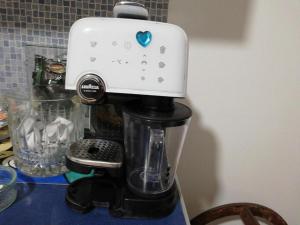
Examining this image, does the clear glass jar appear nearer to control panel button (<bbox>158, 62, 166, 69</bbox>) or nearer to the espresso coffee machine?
the espresso coffee machine

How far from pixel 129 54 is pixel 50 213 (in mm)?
338

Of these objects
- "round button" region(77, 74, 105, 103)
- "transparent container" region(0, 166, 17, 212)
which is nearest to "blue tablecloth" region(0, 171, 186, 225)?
"transparent container" region(0, 166, 17, 212)

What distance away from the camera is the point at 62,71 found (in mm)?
760

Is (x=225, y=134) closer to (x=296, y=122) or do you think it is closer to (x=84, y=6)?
(x=296, y=122)

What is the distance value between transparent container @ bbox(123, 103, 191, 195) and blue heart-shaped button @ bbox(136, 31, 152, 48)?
128 millimetres

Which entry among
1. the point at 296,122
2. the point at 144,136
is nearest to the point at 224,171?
the point at 296,122

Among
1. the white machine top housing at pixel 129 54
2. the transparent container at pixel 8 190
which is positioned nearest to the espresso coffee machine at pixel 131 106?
the white machine top housing at pixel 129 54

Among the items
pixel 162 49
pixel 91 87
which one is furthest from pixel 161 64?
pixel 91 87

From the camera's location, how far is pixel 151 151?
0.60 m

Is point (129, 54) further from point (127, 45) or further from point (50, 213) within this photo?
point (50, 213)

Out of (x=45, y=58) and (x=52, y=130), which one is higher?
(x=45, y=58)

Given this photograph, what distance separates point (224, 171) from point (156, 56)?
0.63m

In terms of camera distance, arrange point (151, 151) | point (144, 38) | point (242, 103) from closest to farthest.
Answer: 1. point (144, 38)
2. point (151, 151)
3. point (242, 103)

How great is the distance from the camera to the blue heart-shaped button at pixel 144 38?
49 centimetres
